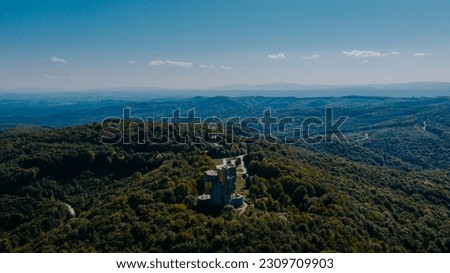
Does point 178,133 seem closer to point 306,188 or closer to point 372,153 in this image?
point 306,188

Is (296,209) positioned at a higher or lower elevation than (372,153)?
higher

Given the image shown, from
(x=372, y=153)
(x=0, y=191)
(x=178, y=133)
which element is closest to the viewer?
(x=0, y=191)

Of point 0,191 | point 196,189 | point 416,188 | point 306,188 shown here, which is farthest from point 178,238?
point 416,188

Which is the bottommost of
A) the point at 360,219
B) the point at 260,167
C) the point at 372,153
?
the point at 372,153

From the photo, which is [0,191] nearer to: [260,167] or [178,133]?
[178,133]

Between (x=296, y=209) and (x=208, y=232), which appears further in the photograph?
(x=296, y=209)
